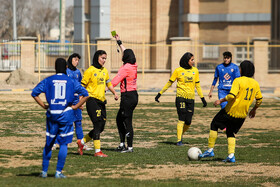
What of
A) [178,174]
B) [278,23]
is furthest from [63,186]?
[278,23]

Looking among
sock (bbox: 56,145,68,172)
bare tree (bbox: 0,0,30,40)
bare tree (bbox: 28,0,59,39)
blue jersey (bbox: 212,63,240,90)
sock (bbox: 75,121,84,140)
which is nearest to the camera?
sock (bbox: 56,145,68,172)

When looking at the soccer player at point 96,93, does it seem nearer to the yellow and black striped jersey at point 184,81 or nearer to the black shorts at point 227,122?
the black shorts at point 227,122

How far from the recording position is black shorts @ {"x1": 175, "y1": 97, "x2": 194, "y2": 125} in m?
14.4

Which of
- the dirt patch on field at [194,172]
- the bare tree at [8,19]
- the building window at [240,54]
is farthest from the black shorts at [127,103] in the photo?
the bare tree at [8,19]

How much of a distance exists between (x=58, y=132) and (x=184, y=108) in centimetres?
518

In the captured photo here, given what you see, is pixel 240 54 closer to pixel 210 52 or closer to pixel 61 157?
pixel 210 52

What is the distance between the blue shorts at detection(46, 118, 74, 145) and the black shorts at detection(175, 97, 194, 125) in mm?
5021

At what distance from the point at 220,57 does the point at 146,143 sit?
2630cm

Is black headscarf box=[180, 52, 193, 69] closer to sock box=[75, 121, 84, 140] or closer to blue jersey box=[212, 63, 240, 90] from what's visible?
blue jersey box=[212, 63, 240, 90]

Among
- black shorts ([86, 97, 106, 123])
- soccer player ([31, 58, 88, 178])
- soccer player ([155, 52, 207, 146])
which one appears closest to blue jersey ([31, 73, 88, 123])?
soccer player ([31, 58, 88, 178])

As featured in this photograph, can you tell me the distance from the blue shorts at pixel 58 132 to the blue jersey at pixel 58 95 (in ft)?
0.27

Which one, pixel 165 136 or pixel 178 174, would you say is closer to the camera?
pixel 178 174

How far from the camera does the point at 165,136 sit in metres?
15.9

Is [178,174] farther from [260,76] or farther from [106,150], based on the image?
[260,76]
